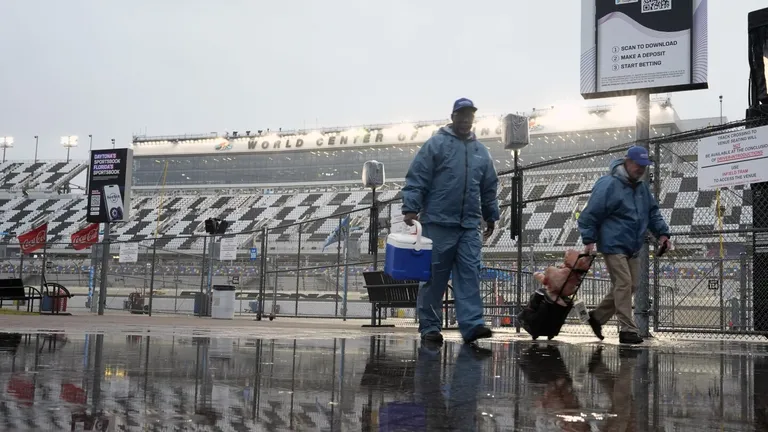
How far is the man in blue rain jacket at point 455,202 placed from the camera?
5.32m

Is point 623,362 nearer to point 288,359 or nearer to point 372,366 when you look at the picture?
point 372,366

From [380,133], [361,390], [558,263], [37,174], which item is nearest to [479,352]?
[361,390]

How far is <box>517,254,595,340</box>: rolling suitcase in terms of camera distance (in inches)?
231

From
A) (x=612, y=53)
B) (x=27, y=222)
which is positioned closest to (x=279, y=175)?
(x=27, y=222)

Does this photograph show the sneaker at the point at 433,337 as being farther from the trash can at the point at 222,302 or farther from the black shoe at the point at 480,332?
the trash can at the point at 222,302

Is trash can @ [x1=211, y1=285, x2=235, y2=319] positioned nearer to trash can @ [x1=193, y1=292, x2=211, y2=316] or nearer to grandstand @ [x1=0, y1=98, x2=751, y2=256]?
trash can @ [x1=193, y1=292, x2=211, y2=316]

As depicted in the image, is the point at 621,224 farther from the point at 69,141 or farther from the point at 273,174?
the point at 69,141

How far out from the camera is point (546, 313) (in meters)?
5.91

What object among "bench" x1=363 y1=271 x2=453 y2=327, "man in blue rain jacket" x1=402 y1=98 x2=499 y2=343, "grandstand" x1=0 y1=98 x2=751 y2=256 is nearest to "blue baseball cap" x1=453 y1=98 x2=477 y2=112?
"man in blue rain jacket" x1=402 y1=98 x2=499 y2=343

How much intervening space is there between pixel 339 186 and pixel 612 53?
48.1 m

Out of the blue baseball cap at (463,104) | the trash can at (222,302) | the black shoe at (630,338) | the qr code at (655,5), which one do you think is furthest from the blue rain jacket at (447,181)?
the trash can at (222,302)

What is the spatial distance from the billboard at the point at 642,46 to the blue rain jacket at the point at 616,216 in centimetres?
198

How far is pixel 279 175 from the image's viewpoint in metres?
58.3

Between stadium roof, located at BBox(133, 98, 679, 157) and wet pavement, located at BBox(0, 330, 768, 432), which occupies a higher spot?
stadium roof, located at BBox(133, 98, 679, 157)
